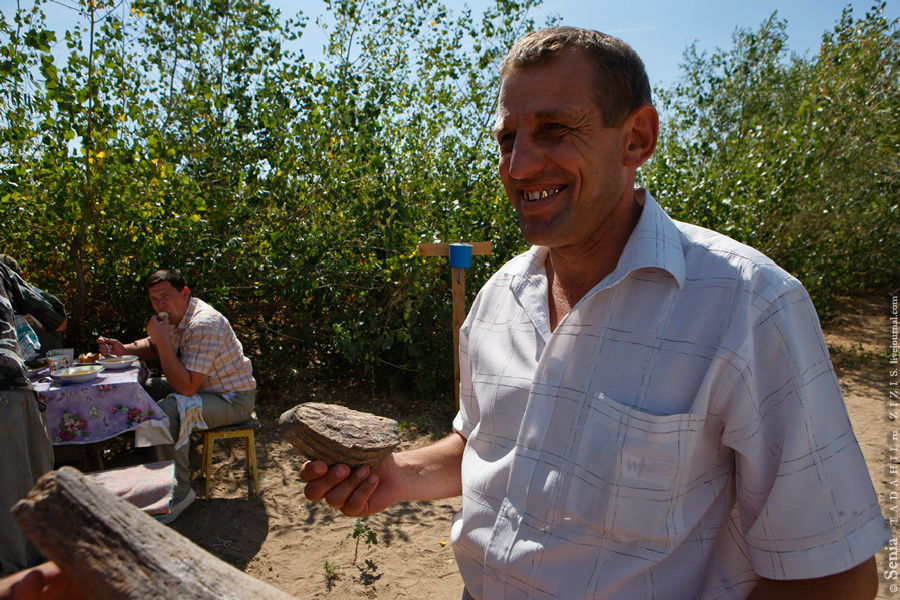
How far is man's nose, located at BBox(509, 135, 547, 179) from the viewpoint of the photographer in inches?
59.4

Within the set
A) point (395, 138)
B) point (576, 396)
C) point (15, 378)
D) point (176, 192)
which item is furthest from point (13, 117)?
point (576, 396)

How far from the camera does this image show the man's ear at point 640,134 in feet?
4.93

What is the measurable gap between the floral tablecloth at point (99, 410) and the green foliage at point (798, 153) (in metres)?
6.95

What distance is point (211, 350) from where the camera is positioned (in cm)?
482

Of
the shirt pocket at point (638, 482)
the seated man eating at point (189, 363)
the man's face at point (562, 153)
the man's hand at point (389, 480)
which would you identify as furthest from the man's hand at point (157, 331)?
the shirt pocket at point (638, 482)

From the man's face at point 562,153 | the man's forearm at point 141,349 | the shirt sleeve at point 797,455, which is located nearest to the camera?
the shirt sleeve at point 797,455

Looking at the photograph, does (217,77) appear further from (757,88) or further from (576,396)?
(757,88)

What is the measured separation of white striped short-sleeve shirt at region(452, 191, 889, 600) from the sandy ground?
269 cm

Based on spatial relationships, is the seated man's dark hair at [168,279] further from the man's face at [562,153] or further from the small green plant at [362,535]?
the man's face at [562,153]

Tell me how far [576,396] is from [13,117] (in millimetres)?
5555

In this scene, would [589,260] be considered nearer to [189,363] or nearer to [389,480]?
→ [389,480]

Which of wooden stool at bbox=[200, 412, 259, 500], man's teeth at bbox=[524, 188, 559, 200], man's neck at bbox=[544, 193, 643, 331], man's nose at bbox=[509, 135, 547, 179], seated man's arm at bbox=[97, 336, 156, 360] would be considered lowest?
wooden stool at bbox=[200, 412, 259, 500]

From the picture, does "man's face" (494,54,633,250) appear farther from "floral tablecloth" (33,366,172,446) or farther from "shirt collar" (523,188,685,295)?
"floral tablecloth" (33,366,172,446)

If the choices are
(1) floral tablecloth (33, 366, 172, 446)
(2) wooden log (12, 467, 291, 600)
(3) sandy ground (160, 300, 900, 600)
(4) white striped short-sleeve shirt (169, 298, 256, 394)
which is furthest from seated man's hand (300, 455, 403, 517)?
(4) white striped short-sleeve shirt (169, 298, 256, 394)
